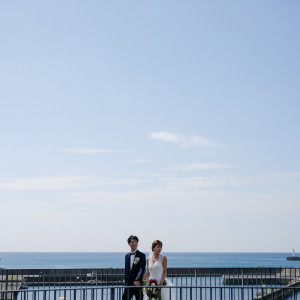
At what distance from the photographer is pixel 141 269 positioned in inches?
473

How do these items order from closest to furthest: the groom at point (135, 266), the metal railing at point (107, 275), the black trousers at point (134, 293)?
the black trousers at point (134, 293)
the groom at point (135, 266)
the metal railing at point (107, 275)

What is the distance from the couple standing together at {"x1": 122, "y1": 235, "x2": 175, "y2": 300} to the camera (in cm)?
1165

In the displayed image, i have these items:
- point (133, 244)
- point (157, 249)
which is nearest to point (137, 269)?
point (133, 244)

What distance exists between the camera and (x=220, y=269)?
60.8 ft

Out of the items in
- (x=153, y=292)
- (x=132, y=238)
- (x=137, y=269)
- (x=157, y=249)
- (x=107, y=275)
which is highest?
(x=132, y=238)

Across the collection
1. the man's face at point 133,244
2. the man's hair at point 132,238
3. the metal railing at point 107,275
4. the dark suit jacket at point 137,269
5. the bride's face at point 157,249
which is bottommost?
the metal railing at point 107,275

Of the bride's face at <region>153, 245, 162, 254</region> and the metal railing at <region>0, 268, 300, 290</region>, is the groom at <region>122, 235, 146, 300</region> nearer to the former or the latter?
the bride's face at <region>153, 245, 162, 254</region>

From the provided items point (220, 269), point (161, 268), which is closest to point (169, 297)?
point (161, 268)

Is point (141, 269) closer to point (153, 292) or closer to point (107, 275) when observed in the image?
point (153, 292)

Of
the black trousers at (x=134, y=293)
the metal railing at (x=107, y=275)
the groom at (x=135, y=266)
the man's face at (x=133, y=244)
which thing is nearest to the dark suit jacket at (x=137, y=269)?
the groom at (x=135, y=266)

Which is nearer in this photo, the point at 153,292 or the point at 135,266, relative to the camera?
the point at 153,292

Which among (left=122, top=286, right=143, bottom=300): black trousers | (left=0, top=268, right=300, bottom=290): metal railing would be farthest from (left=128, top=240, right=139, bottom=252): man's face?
(left=0, top=268, right=300, bottom=290): metal railing

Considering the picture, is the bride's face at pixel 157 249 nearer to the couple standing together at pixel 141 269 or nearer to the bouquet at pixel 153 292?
the couple standing together at pixel 141 269

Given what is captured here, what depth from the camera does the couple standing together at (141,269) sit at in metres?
11.6
